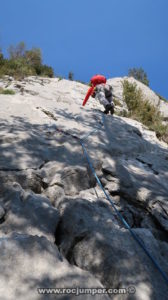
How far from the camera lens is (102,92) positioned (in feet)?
26.0

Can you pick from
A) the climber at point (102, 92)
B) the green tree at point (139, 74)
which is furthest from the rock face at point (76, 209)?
the green tree at point (139, 74)

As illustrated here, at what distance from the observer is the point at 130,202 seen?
3359 millimetres

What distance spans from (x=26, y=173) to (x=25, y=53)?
20546 mm

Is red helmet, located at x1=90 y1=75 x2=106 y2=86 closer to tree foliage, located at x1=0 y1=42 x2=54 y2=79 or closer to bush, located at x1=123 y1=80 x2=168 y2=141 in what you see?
bush, located at x1=123 y1=80 x2=168 y2=141

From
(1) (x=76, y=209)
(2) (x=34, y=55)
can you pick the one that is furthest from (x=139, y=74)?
(1) (x=76, y=209)

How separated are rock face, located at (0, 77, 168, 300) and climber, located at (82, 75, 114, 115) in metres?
2.09

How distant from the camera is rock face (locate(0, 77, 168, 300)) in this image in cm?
182

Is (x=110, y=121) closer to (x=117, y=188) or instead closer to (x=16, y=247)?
(x=117, y=188)

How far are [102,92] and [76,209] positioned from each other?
5989 mm

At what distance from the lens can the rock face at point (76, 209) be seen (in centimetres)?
182

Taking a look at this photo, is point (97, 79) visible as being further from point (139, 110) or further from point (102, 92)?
point (139, 110)

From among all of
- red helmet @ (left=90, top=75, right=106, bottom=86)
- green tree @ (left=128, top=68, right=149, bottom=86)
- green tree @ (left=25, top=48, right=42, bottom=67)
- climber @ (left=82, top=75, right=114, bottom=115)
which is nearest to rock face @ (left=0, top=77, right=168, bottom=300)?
climber @ (left=82, top=75, right=114, bottom=115)

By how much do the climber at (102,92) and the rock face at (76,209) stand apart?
209 centimetres

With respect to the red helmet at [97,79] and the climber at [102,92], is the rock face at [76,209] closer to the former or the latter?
the climber at [102,92]
